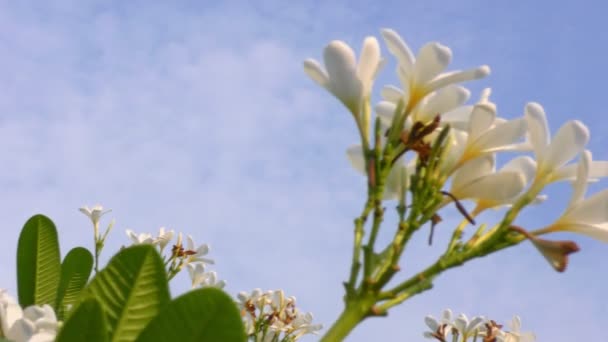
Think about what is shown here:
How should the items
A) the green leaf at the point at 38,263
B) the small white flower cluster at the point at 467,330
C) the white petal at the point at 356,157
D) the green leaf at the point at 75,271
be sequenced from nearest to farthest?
the white petal at the point at 356,157 → the green leaf at the point at 38,263 → the green leaf at the point at 75,271 → the small white flower cluster at the point at 467,330

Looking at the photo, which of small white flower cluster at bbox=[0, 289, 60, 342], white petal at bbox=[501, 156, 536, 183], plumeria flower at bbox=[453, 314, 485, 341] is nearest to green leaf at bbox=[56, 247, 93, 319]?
small white flower cluster at bbox=[0, 289, 60, 342]

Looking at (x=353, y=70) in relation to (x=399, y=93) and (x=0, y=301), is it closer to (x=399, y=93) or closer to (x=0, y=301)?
(x=399, y=93)

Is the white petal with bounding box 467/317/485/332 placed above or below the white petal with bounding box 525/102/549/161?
below

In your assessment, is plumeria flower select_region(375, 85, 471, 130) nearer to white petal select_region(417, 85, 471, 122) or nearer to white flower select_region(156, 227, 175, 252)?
white petal select_region(417, 85, 471, 122)

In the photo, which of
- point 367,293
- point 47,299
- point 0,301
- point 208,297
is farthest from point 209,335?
point 47,299

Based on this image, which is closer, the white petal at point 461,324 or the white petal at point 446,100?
the white petal at point 446,100

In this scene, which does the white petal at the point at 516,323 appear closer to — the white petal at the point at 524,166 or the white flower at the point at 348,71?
the white petal at the point at 524,166

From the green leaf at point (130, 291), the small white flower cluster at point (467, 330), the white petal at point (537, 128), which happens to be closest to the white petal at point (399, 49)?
the white petal at point (537, 128)
